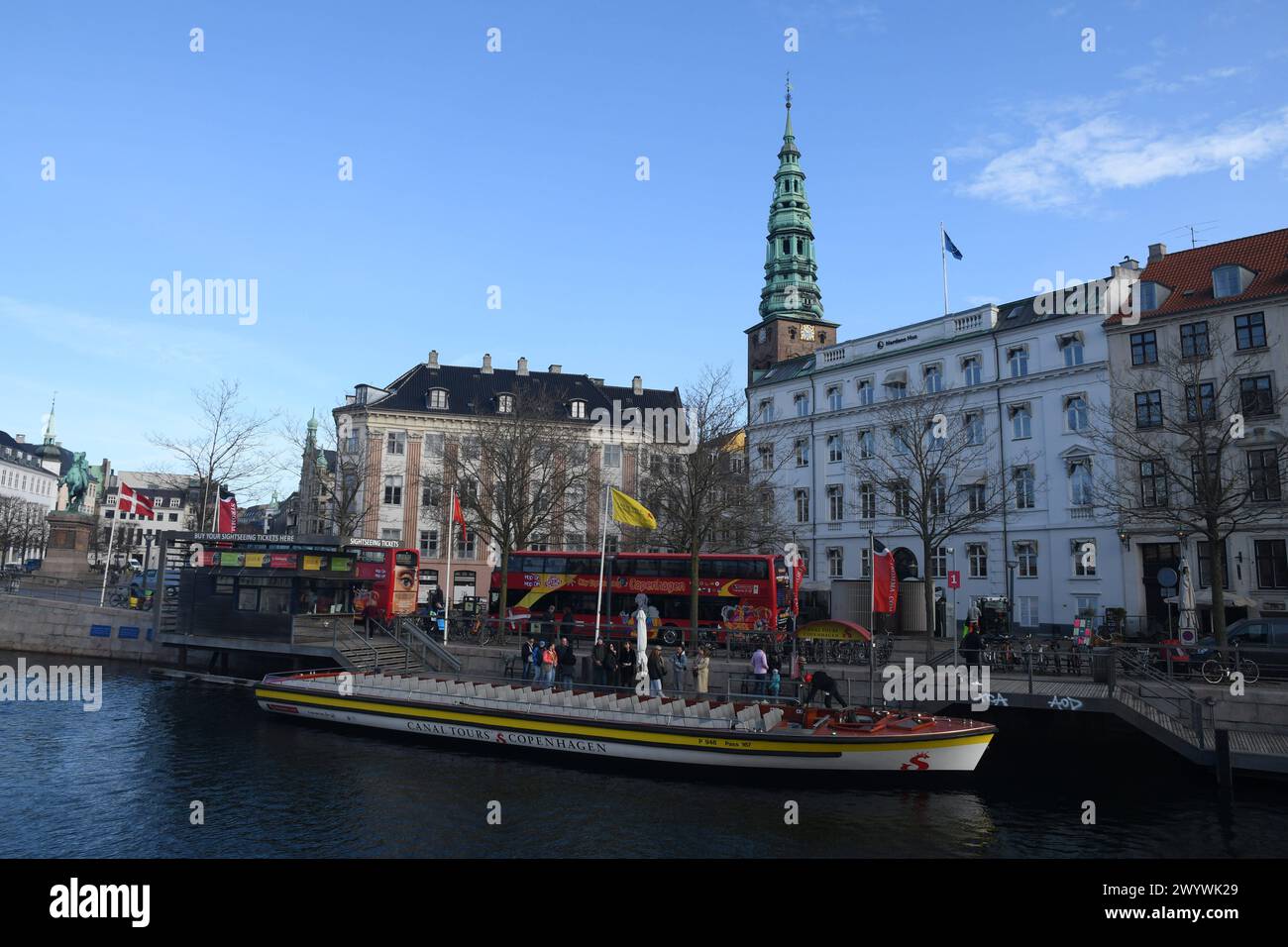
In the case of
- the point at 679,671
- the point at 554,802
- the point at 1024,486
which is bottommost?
the point at 554,802

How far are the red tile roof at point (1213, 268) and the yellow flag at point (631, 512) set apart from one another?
99.8ft

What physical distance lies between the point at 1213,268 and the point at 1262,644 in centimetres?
2387

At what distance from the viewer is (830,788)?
18.7 m

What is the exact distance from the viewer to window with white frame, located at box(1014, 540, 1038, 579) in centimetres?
4391

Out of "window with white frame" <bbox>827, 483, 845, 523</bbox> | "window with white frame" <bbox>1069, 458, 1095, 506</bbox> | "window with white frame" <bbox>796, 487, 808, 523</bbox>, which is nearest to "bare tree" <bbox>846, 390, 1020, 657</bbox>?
"window with white frame" <bbox>1069, 458, 1095, 506</bbox>

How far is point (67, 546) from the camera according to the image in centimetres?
4903

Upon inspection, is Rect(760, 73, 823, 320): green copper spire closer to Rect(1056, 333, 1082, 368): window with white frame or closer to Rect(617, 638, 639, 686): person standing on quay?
Rect(1056, 333, 1082, 368): window with white frame

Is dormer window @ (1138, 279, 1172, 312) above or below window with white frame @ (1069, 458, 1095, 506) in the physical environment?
above

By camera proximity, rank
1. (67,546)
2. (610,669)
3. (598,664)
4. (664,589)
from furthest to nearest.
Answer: (67,546), (664,589), (598,664), (610,669)

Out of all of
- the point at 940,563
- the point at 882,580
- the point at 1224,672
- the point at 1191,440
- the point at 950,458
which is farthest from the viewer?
the point at 940,563

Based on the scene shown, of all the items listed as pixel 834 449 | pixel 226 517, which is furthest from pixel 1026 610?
pixel 226 517

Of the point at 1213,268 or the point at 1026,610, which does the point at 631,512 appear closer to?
the point at 1026,610

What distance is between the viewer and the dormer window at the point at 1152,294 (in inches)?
1607
